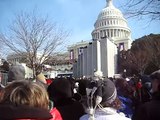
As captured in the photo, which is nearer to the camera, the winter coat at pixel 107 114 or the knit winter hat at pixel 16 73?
the winter coat at pixel 107 114

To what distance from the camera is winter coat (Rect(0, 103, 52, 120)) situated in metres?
1.88

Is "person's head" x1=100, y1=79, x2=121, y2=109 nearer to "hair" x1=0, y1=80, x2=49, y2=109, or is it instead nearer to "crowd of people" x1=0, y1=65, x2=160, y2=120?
"crowd of people" x1=0, y1=65, x2=160, y2=120

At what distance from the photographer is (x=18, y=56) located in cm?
2225

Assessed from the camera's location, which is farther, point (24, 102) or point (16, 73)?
point (16, 73)

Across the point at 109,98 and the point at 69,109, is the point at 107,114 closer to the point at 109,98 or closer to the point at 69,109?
the point at 109,98

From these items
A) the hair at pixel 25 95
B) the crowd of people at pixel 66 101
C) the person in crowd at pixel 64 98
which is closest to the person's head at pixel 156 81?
the crowd of people at pixel 66 101

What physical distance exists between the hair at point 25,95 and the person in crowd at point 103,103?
1.21 m

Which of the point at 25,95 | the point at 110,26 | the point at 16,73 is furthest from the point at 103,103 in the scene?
the point at 110,26

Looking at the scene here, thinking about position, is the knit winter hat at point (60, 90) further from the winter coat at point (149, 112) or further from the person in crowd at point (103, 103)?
the winter coat at point (149, 112)

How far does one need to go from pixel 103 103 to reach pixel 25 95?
1.42m

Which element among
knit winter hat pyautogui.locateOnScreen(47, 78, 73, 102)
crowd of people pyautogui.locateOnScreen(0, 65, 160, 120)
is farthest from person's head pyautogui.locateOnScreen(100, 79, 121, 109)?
knit winter hat pyautogui.locateOnScreen(47, 78, 73, 102)

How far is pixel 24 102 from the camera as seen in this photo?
6.48 ft

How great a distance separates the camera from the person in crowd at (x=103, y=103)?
10.6ft

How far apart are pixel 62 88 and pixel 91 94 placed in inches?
40.4
